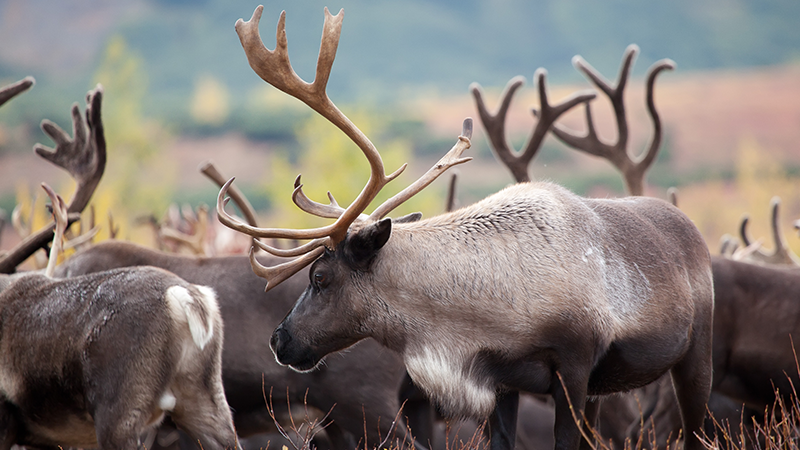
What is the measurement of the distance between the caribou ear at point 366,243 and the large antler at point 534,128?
120 inches

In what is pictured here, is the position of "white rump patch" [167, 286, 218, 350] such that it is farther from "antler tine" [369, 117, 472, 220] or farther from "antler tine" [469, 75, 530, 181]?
"antler tine" [469, 75, 530, 181]

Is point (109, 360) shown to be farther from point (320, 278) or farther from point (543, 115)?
point (543, 115)

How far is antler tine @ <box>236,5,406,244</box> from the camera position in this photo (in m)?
3.00

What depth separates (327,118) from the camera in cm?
316

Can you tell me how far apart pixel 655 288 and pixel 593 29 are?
102 metres

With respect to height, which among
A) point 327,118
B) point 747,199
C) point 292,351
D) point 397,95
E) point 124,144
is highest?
point 327,118

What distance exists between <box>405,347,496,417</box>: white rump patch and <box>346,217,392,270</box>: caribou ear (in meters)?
0.45

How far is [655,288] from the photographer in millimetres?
3133

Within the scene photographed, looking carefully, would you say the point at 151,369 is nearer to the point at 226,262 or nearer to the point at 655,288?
the point at 226,262

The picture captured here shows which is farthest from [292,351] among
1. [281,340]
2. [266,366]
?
[266,366]

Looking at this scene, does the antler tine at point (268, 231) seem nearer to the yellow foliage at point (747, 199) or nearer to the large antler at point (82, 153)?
the large antler at point (82, 153)

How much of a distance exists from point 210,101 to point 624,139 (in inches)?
2922

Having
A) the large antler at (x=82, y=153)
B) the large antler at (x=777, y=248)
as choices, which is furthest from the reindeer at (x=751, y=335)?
the large antler at (x=82, y=153)

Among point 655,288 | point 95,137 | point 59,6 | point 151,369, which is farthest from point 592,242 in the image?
point 59,6
